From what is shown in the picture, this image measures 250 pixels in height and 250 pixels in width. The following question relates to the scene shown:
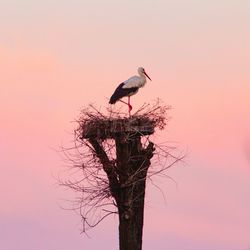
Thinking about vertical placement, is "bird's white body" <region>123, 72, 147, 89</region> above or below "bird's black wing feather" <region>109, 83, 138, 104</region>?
above

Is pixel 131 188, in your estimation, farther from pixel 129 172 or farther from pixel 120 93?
pixel 120 93

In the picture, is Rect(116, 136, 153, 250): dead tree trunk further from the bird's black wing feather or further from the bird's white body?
the bird's white body

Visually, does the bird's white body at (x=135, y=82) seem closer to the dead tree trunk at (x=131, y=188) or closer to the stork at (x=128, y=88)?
the stork at (x=128, y=88)

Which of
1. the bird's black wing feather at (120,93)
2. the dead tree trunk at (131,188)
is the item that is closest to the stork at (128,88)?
the bird's black wing feather at (120,93)

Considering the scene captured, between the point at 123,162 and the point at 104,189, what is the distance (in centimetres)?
85

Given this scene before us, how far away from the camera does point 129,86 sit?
15.1m

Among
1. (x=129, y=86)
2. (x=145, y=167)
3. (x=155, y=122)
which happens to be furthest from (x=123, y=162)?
(x=129, y=86)

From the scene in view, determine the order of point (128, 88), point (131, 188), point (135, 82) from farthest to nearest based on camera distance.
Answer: point (135, 82) < point (128, 88) < point (131, 188)

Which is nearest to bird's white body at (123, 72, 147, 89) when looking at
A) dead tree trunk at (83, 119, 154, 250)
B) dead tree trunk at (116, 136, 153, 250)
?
dead tree trunk at (83, 119, 154, 250)

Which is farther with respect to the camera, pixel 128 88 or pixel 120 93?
pixel 128 88

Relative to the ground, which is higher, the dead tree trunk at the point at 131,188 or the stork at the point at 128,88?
the stork at the point at 128,88

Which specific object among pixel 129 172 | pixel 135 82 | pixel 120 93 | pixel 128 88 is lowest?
pixel 129 172

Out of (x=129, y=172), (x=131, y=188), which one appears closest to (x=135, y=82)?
(x=129, y=172)

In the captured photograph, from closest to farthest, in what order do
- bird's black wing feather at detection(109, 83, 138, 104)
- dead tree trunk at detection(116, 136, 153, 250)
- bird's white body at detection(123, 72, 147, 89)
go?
dead tree trunk at detection(116, 136, 153, 250), bird's black wing feather at detection(109, 83, 138, 104), bird's white body at detection(123, 72, 147, 89)
